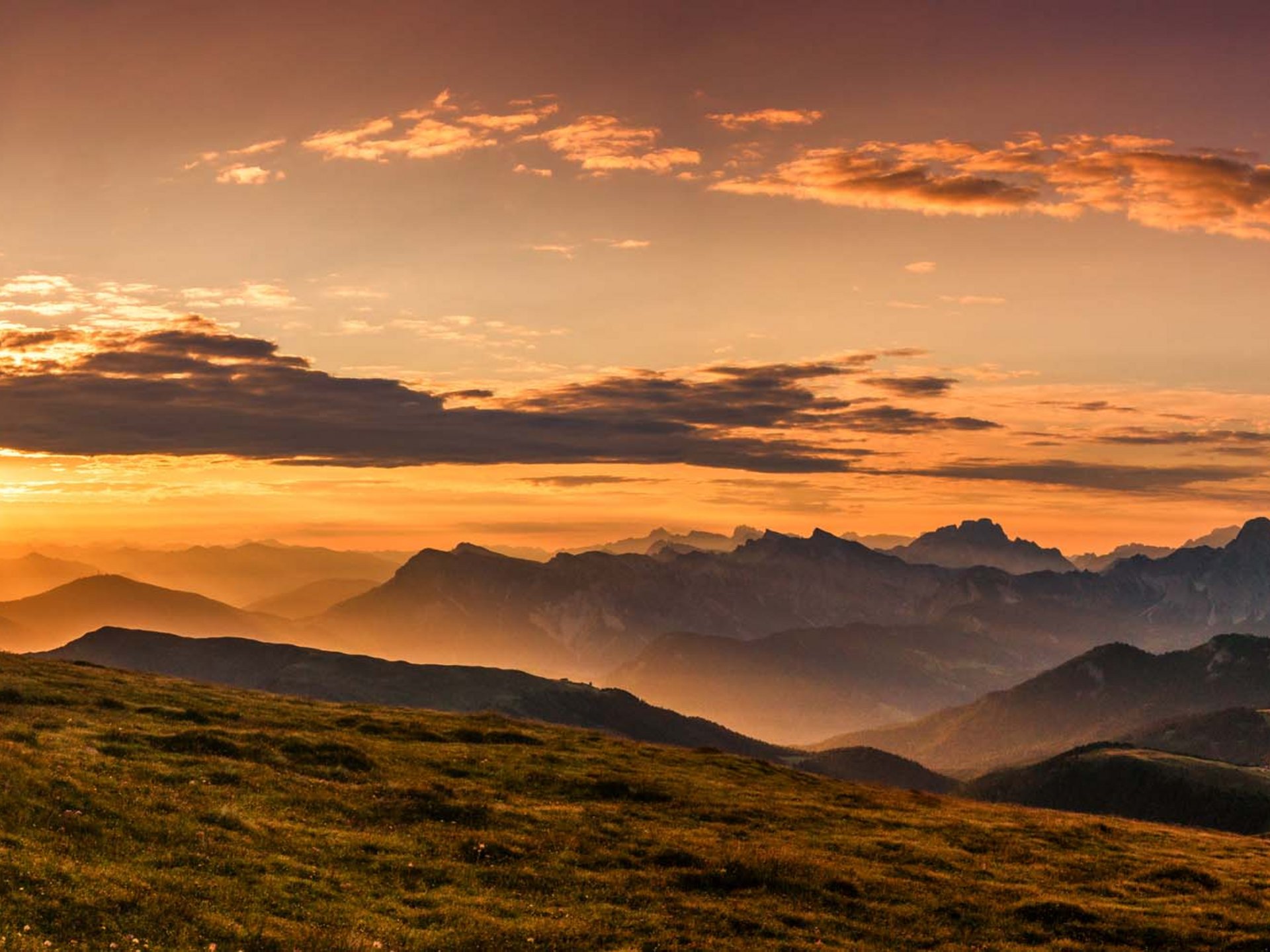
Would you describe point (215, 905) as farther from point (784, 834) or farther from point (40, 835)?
point (784, 834)

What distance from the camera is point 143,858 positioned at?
37875 millimetres

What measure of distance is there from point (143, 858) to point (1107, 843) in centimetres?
6587

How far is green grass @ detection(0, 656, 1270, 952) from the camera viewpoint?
35875 millimetres

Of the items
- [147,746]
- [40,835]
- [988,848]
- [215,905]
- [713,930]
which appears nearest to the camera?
[215,905]

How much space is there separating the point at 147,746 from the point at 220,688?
4962 cm

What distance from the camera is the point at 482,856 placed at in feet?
158

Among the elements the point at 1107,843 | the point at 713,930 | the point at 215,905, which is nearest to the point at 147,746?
the point at 215,905

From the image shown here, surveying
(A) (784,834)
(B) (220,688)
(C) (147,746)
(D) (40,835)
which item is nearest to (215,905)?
(D) (40,835)

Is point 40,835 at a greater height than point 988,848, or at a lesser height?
greater

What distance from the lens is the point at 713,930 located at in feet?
138

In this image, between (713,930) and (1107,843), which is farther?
(1107,843)

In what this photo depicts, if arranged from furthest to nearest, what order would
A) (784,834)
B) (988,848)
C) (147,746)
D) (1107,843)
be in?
(1107,843)
(988,848)
(784,834)
(147,746)

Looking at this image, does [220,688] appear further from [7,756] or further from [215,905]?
[215,905]

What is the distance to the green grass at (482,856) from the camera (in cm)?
3588
